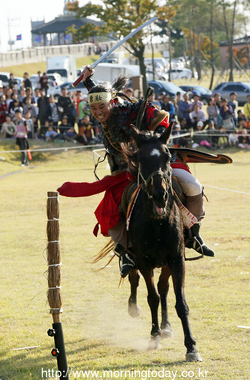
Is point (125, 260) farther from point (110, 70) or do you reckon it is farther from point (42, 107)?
point (110, 70)

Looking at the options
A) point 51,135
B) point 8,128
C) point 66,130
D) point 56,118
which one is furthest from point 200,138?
point 8,128

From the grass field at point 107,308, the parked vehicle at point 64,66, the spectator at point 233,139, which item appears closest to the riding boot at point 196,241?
the grass field at point 107,308

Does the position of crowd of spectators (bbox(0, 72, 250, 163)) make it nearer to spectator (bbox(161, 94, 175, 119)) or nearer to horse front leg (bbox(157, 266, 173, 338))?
spectator (bbox(161, 94, 175, 119))

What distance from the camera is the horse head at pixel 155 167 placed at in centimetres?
449

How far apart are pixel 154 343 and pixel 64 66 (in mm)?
46024

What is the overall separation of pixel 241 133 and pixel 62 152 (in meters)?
8.38

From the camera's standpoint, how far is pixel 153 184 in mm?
4527

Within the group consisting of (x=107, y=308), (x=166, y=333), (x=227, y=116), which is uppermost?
(x=227, y=116)

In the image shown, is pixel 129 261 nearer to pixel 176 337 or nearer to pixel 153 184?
pixel 176 337

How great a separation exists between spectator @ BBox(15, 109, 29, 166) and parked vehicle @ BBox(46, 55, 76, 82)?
2838 centimetres

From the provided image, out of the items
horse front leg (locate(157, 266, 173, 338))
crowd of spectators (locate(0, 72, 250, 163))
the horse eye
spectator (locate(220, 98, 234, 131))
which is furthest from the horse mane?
spectator (locate(220, 98, 234, 131))

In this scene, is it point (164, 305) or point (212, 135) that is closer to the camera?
point (164, 305)

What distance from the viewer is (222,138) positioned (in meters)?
23.6

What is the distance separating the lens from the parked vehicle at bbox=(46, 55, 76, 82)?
4831 centimetres
